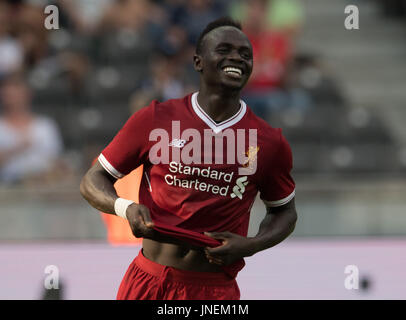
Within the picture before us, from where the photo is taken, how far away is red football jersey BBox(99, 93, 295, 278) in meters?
3.43

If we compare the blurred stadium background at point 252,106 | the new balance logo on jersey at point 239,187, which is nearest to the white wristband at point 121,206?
the new balance logo on jersey at point 239,187

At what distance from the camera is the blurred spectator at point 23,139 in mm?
7402

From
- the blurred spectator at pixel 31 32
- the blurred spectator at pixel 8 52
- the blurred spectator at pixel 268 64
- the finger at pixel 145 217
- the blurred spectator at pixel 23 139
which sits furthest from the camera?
the blurred spectator at pixel 31 32

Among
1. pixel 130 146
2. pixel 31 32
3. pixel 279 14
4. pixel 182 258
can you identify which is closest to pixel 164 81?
pixel 31 32

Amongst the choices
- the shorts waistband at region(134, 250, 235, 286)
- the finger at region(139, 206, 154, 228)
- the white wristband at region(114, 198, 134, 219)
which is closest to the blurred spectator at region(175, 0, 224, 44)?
the shorts waistband at region(134, 250, 235, 286)

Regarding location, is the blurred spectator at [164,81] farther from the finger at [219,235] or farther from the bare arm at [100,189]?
the finger at [219,235]

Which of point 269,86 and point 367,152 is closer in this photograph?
point 367,152

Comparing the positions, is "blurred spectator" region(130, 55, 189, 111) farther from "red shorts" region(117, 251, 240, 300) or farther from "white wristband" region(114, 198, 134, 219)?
"white wristband" region(114, 198, 134, 219)

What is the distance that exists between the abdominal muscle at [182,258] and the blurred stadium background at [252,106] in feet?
5.62

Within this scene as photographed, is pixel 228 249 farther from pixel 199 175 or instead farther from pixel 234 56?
pixel 234 56

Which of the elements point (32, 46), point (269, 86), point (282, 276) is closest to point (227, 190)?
point (282, 276)

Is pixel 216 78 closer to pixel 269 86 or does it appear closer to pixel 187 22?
pixel 269 86
